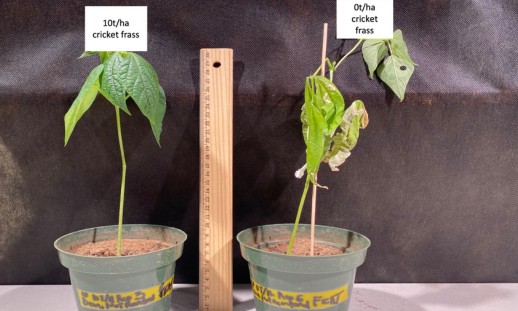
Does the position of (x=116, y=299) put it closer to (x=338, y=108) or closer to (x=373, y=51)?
(x=338, y=108)

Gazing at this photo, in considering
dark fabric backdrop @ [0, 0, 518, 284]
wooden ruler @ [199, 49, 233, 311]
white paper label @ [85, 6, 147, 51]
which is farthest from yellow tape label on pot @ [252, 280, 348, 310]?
white paper label @ [85, 6, 147, 51]

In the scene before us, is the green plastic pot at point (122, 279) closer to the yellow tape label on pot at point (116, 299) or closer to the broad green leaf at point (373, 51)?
the yellow tape label on pot at point (116, 299)

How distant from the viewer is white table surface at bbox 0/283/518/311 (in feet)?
3.07

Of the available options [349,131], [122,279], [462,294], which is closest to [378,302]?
[462,294]

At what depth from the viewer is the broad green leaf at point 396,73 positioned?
96cm

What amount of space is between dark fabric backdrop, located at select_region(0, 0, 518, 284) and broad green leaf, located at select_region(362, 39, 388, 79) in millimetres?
26

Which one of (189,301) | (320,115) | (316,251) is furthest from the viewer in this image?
(189,301)

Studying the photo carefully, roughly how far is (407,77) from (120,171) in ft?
2.00

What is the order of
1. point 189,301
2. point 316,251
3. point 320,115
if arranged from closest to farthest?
point 320,115 → point 316,251 → point 189,301

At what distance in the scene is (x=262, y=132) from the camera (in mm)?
1010

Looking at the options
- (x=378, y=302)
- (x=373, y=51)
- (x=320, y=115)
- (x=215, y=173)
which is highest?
(x=373, y=51)

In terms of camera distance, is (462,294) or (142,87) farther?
(462,294)

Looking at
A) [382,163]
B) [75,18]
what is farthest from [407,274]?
[75,18]

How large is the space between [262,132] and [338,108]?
264 millimetres
